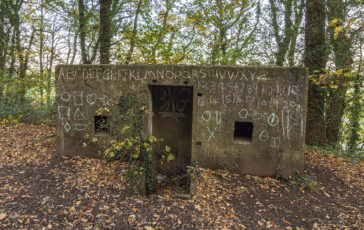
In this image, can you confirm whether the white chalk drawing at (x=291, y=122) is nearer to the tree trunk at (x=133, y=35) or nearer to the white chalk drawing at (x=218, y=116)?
the white chalk drawing at (x=218, y=116)

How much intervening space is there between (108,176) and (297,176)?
3.94m

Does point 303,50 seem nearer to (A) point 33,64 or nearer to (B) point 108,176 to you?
(B) point 108,176

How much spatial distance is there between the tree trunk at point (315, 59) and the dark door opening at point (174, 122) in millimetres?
4194

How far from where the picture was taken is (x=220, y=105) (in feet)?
14.3

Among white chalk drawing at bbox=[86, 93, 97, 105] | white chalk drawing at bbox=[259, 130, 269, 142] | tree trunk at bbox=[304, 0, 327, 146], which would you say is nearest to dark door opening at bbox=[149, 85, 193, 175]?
white chalk drawing at bbox=[86, 93, 97, 105]

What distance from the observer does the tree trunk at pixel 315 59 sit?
256 inches

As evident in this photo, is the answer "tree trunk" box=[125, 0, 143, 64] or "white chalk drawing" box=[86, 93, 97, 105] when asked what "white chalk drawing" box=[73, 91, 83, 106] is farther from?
"tree trunk" box=[125, 0, 143, 64]

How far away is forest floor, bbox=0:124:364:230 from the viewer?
299 centimetres

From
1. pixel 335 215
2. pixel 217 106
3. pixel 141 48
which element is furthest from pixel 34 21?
pixel 335 215

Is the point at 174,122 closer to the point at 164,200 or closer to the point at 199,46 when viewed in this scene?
the point at 164,200

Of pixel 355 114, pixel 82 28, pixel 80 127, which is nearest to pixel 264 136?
pixel 80 127

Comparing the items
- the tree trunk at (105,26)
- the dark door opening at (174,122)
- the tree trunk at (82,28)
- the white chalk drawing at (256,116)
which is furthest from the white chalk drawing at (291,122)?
the tree trunk at (82,28)

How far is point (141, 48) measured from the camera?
9258 millimetres

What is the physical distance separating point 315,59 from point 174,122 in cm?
498
